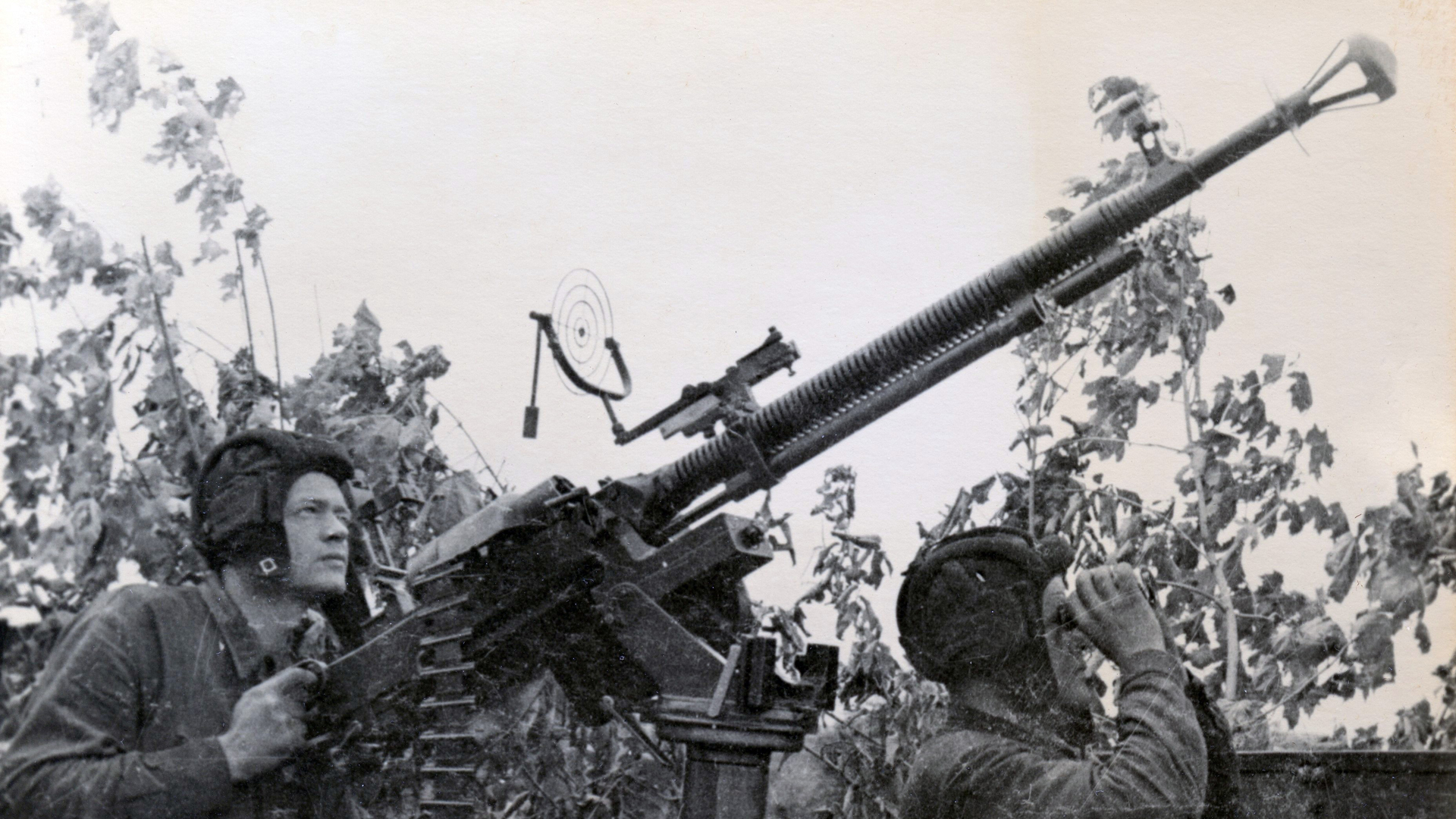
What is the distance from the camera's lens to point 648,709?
2920 millimetres

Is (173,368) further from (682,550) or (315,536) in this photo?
(682,550)

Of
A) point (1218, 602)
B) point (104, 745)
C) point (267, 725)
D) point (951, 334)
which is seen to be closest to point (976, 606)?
point (951, 334)

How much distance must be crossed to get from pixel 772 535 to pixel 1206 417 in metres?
1.35

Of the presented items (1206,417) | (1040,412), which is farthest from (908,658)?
(1206,417)

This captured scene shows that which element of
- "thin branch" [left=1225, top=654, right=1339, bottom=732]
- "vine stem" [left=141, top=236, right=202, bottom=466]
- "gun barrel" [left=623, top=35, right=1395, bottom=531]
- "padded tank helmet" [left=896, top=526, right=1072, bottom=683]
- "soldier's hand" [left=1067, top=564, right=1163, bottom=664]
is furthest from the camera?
"vine stem" [left=141, top=236, right=202, bottom=466]

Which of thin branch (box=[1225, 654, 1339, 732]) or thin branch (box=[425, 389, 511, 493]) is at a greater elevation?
thin branch (box=[425, 389, 511, 493])

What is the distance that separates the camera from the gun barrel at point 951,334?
276 centimetres

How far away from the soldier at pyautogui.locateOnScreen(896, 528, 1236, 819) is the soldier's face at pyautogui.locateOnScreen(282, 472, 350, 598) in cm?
147

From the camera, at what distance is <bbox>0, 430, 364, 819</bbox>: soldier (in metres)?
2.47

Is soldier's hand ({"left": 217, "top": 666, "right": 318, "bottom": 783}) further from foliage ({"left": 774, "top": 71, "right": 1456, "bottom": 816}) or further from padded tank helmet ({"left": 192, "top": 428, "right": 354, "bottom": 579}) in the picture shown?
foliage ({"left": 774, "top": 71, "right": 1456, "bottom": 816})

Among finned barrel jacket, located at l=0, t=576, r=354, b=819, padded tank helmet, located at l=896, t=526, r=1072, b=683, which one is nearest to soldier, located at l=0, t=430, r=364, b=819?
finned barrel jacket, located at l=0, t=576, r=354, b=819

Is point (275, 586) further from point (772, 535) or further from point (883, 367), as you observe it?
point (883, 367)

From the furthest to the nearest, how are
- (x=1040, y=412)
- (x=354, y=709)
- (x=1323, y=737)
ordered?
1. (x=1040, y=412)
2. (x=1323, y=737)
3. (x=354, y=709)

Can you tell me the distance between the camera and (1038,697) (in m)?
2.34
